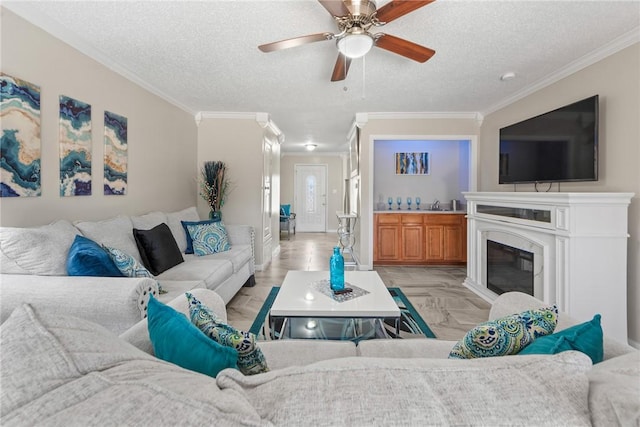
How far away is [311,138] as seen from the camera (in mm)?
6957

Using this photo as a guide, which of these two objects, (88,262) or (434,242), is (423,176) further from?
(88,262)

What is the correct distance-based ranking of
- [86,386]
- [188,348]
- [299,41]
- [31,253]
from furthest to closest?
[299,41] < [31,253] < [188,348] < [86,386]

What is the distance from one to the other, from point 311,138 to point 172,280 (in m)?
5.12

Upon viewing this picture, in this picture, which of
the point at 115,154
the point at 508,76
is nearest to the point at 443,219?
the point at 508,76

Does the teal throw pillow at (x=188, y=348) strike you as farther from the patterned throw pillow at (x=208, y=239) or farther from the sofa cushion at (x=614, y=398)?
the patterned throw pillow at (x=208, y=239)

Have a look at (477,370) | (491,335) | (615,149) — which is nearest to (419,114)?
(615,149)

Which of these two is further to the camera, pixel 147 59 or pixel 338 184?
pixel 338 184

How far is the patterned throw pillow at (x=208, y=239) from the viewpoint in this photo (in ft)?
11.2

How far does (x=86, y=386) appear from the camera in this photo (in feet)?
1.45

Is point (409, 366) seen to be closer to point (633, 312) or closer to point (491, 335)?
point (491, 335)

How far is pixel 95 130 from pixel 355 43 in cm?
235

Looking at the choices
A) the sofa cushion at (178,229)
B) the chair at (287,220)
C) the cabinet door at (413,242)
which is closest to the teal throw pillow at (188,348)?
the sofa cushion at (178,229)

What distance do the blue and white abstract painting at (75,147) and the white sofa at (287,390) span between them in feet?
7.88

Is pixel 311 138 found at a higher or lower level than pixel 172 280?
higher
